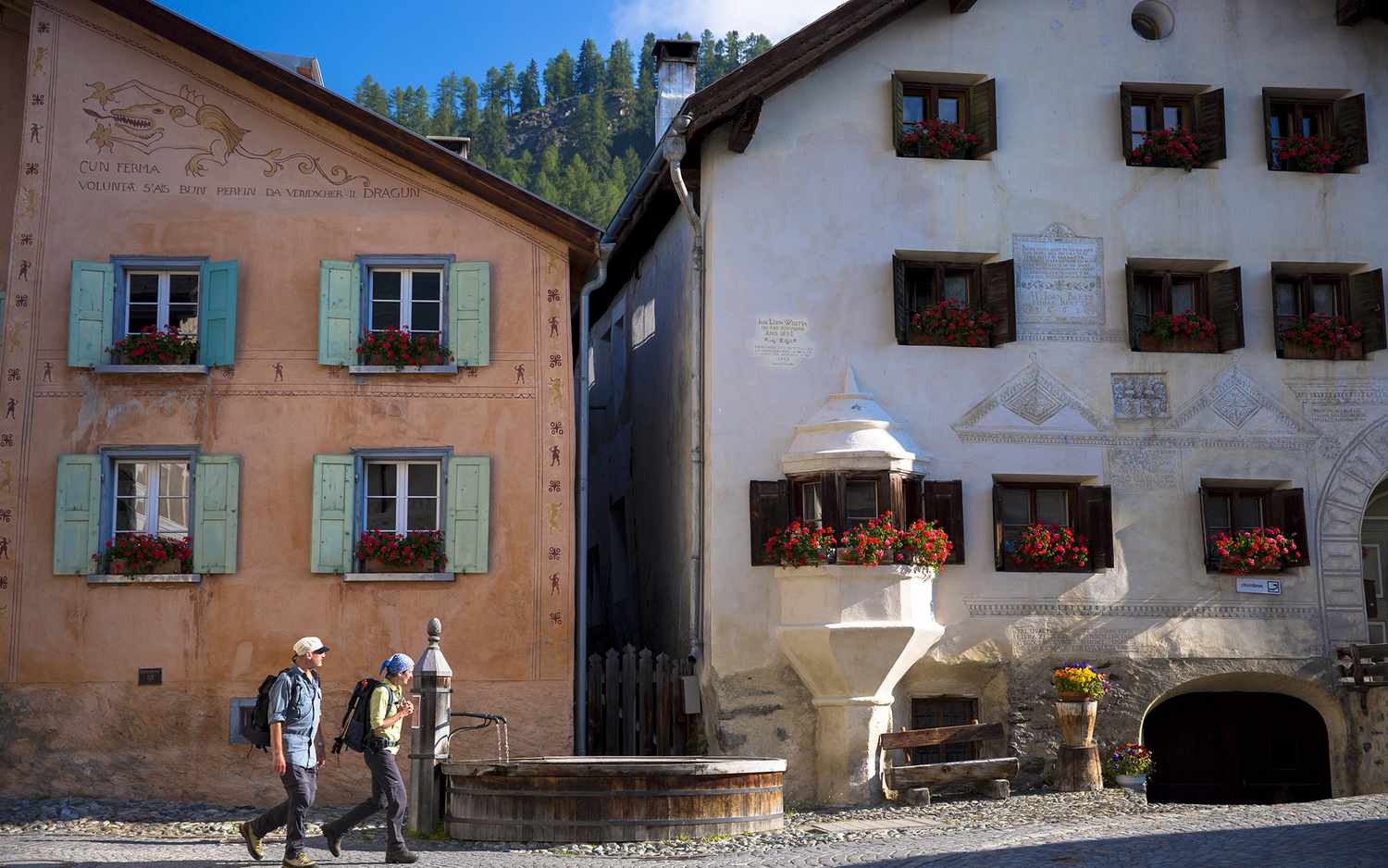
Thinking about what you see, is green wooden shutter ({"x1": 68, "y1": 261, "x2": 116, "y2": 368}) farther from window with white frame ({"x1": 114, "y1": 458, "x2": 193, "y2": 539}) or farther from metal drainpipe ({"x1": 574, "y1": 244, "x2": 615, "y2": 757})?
metal drainpipe ({"x1": 574, "y1": 244, "x2": 615, "y2": 757})

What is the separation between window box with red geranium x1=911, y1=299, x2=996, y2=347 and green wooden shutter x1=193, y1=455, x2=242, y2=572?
7.50 metres

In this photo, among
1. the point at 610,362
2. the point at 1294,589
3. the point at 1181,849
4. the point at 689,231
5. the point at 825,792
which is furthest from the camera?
the point at 610,362

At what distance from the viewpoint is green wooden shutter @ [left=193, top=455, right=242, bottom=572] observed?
57.3ft

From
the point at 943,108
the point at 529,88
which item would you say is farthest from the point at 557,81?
the point at 943,108

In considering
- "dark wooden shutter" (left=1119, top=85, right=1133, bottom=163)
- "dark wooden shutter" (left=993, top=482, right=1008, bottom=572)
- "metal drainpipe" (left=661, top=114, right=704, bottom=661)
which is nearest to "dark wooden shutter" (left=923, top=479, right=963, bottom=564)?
"dark wooden shutter" (left=993, top=482, right=1008, bottom=572)

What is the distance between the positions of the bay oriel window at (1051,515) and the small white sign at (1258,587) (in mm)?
1524

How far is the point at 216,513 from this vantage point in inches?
691

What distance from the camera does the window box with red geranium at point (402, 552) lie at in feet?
57.2

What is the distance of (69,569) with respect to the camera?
56.6 ft

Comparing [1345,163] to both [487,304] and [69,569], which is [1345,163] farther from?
[69,569]

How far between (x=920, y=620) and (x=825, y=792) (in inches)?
79.5

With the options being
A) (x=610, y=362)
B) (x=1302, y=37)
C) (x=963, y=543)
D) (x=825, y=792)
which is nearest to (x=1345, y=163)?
(x=1302, y=37)

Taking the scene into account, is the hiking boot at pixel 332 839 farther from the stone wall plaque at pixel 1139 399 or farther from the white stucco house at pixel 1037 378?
the stone wall plaque at pixel 1139 399

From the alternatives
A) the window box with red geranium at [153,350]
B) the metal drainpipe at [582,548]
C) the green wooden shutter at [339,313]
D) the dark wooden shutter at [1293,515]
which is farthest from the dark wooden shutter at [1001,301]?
the window box with red geranium at [153,350]
